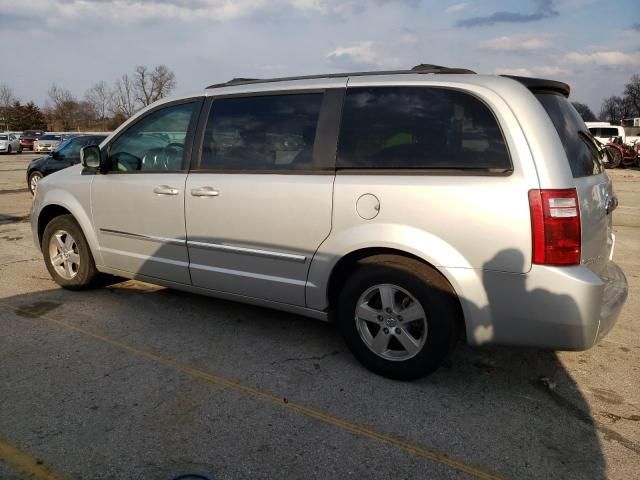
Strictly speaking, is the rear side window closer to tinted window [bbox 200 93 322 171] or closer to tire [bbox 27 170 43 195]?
tinted window [bbox 200 93 322 171]

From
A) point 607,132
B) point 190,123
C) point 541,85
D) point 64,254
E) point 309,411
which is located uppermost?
point 541,85

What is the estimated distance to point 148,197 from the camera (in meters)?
4.25

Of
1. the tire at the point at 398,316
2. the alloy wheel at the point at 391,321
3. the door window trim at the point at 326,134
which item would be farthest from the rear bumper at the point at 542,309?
the door window trim at the point at 326,134

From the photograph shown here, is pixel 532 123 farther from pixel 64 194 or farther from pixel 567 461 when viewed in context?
pixel 64 194

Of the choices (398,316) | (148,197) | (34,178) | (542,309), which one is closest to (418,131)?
(398,316)

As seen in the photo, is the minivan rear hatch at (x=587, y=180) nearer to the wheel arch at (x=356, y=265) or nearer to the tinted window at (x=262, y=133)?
the wheel arch at (x=356, y=265)

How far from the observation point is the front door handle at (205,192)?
12.7 ft

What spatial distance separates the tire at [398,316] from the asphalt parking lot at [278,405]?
0.51 feet

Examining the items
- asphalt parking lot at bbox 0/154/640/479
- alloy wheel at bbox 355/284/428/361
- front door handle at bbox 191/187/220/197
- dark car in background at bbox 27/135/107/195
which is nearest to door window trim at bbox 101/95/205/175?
front door handle at bbox 191/187/220/197

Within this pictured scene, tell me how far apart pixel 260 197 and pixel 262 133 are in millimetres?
495

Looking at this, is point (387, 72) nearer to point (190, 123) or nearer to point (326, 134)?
point (326, 134)

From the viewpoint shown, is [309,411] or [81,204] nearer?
[309,411]

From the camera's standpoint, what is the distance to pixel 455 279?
3.04m

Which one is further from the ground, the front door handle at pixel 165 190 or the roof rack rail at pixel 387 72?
the roof rack rail at pixel 387 72
